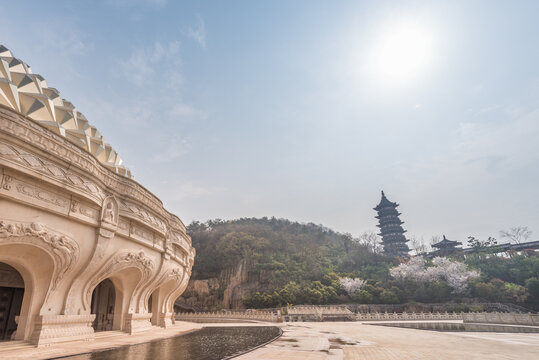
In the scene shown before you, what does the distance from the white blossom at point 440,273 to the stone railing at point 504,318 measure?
23.8 meters

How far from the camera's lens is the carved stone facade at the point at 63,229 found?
7.48 m

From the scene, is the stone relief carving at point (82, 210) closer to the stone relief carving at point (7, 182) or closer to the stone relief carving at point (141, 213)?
the stone relief carving at point (141, 213)

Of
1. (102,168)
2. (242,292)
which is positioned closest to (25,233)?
(102,168)

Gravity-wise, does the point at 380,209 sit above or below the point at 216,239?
above

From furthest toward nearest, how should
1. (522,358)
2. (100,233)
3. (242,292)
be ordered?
(242,292) → (100,233) → (522,358)

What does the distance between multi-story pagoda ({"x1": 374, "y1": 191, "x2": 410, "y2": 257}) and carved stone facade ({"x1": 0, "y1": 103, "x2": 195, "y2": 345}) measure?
77.9 m

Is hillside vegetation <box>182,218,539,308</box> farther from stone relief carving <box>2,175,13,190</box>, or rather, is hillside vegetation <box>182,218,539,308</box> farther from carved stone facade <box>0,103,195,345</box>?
stone relief carving <box>2,175,13,190</box>

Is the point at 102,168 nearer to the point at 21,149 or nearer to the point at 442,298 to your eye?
the point at 21,149

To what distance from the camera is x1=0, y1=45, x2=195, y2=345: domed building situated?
299 inches

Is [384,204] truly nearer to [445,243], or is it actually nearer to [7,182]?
[445,243]

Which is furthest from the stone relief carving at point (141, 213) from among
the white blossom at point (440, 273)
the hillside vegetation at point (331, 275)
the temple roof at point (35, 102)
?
the white blossom at point (440, 273)

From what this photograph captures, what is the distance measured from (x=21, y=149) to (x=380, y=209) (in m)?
88.5

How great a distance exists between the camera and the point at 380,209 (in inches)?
3339

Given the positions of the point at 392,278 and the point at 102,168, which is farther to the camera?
the point at 392,278
